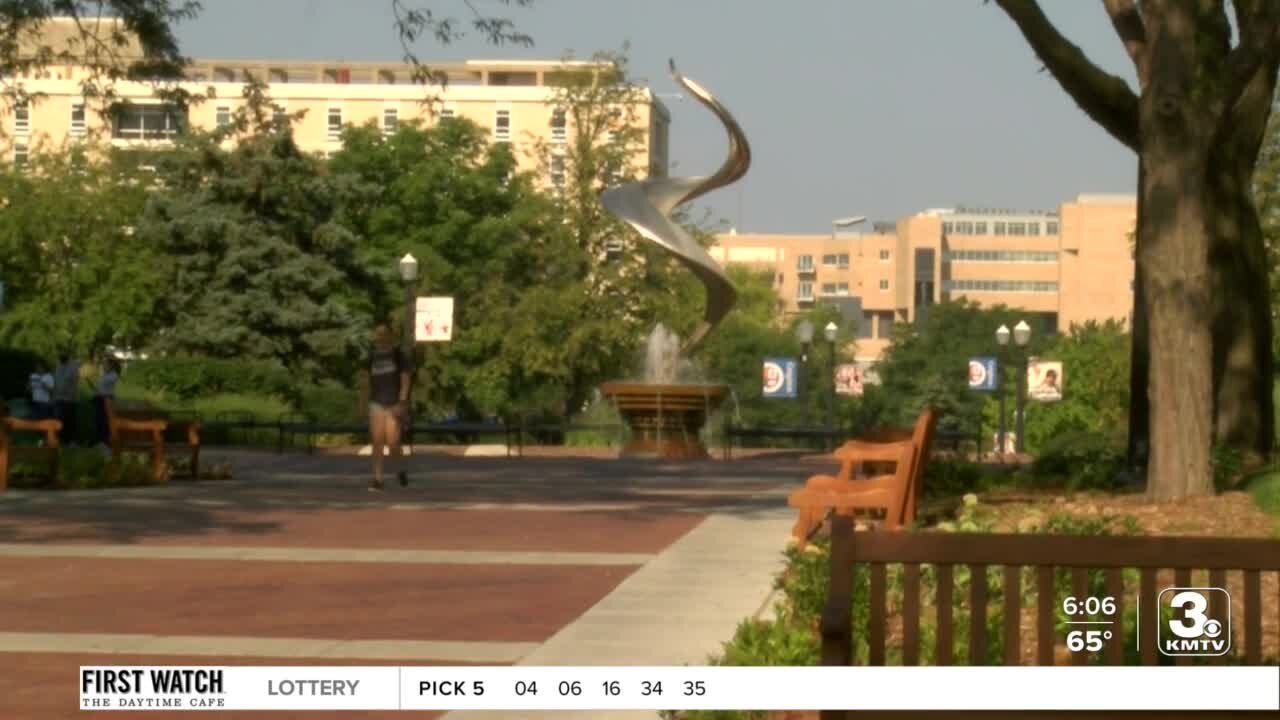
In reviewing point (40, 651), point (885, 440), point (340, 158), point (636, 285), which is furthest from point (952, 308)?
point (40, 651)

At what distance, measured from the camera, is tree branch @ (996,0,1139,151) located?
18891 millimetres

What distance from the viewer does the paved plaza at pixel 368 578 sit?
35.9 ft

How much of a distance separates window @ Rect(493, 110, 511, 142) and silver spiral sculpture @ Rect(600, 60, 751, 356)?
94376mm

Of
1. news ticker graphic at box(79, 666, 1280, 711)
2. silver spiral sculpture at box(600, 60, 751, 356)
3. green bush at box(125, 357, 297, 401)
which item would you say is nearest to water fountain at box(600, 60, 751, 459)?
silver spiral sculpture at box(600, 60, 751, 356)

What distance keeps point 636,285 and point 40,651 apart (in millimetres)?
58922

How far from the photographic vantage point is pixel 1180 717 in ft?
22.7

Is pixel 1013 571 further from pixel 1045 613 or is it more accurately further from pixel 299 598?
pixel 299 598

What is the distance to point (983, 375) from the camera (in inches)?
2474

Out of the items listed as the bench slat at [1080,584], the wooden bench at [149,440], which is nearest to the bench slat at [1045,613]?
the bench slat at [1080,584]

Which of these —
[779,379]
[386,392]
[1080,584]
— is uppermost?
[779,379]

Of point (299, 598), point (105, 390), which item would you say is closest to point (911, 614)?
point (299, 598)

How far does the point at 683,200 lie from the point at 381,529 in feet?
92.9

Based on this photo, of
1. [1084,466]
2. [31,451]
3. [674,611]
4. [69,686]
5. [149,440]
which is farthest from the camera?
[149,440]

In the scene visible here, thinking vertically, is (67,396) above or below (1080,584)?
above
